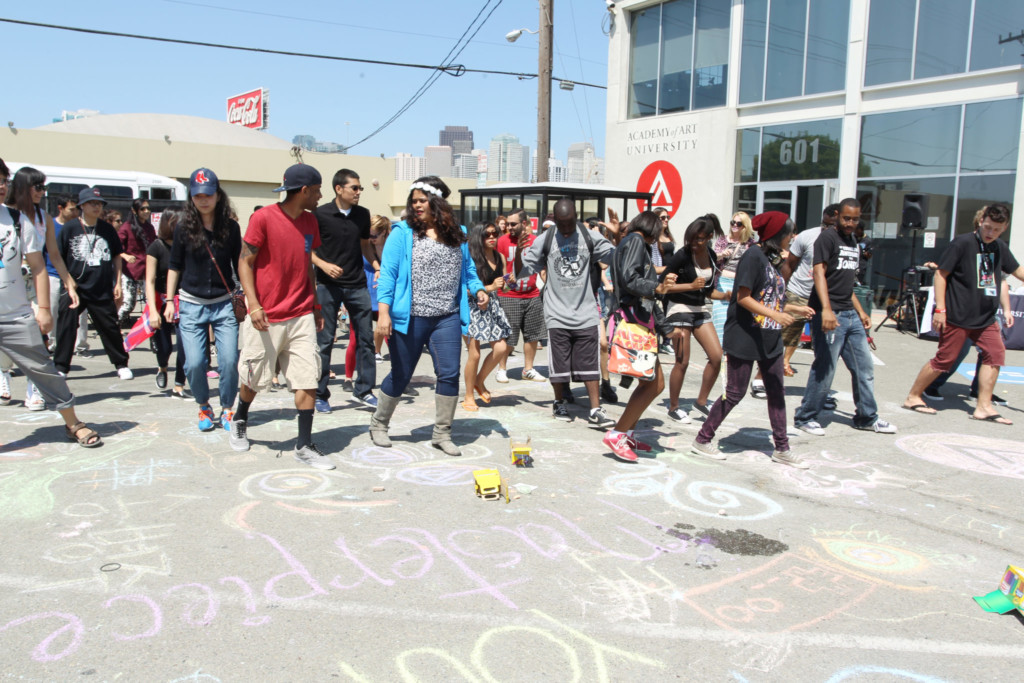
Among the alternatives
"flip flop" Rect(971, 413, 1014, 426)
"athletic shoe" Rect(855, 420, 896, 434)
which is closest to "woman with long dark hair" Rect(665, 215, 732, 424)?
"athletic shoe" Rect(855, 420, 896, 434)

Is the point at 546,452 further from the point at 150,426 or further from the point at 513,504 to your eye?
the point at 150,426

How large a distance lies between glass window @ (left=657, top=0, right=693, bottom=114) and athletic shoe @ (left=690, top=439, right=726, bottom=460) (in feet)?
49.4

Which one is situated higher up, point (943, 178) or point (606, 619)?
point (943, 178)

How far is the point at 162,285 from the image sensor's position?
264 inches

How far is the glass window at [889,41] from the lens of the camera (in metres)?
14.3

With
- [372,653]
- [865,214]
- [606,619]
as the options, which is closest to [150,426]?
[372,653]

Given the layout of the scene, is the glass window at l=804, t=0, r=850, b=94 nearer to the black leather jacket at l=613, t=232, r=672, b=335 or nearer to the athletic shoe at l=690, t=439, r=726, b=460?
the black leather jacket at l=613, t=232, r=672, b=335

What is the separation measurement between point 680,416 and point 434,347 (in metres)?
2.40

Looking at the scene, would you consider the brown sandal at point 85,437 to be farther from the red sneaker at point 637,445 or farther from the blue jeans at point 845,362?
the blue jeans at point 845,362

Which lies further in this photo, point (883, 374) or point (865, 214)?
point (865, 214)

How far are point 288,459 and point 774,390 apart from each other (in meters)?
3.24

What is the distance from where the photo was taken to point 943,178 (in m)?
14.0

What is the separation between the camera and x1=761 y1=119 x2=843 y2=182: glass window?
15547 mm

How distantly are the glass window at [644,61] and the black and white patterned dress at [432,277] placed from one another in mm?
15869
